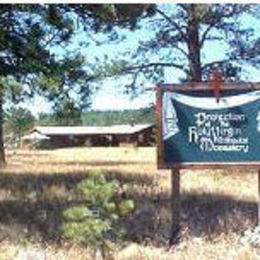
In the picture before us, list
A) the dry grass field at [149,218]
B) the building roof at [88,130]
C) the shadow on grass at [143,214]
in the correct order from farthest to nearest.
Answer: the building roof at [88,130], the shadow on grass at [143,214], the dry grass field at [149,218]

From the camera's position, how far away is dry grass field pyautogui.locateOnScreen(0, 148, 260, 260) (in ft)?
30.4

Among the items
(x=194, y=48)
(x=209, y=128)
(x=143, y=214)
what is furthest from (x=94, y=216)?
(x=194, y=48)

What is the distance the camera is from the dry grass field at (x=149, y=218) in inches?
365

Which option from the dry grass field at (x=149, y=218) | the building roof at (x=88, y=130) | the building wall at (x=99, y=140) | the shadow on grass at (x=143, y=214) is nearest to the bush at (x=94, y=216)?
the dry grass field at (x=149, y=218)

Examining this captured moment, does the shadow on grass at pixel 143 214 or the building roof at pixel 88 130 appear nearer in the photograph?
the shadow on grass at pixel 143 214

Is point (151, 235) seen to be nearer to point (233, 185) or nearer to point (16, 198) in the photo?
point (16, 198)

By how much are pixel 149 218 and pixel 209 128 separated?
2.43m

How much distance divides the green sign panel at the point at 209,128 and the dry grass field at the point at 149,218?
865 millimetres

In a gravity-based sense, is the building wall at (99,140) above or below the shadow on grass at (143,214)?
above

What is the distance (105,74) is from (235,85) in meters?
18.2

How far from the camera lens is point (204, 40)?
28.9 m

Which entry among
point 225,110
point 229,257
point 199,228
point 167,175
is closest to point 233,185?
point 167,175

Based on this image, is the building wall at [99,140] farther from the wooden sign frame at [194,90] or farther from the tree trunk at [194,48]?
the wooden sign frame at [194,90]

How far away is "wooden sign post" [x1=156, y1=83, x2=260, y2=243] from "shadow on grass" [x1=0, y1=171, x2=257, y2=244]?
36.3 inches
